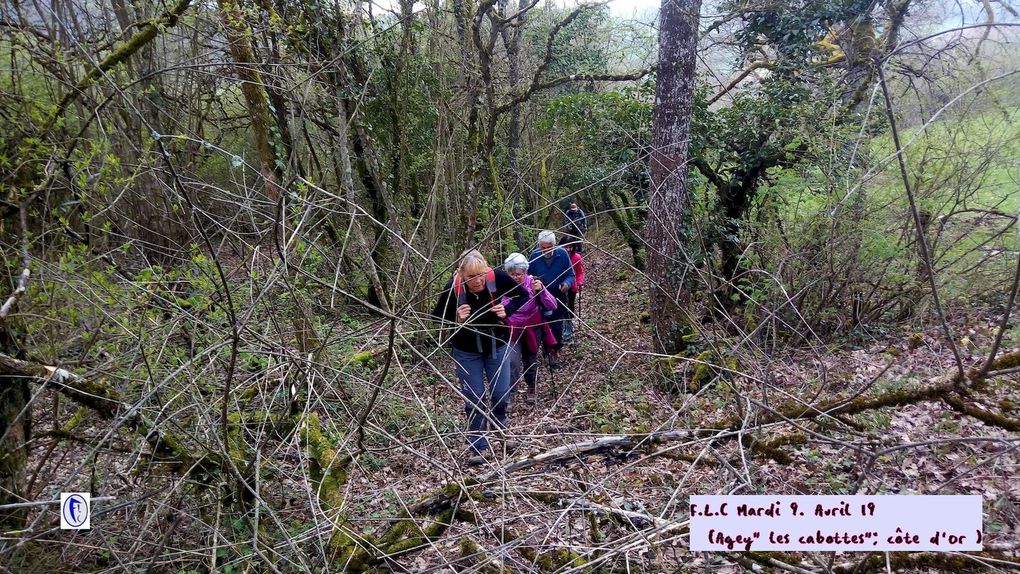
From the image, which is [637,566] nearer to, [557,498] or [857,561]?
[557,498]

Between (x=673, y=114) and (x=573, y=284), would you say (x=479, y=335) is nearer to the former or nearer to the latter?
(x=573, y=284)

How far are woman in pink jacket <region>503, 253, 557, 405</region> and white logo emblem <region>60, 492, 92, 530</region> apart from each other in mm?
2507

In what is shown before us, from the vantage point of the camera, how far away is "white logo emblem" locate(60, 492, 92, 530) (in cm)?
206

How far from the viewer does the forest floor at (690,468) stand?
206 centimetres

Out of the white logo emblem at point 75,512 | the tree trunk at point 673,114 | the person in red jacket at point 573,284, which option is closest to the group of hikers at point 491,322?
the person in red jacket at point 573,284

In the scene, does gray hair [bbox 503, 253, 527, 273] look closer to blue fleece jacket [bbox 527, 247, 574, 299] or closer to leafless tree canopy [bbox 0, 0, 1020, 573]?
leafless tree canopy [bbox 0, 0, 1020, 573]

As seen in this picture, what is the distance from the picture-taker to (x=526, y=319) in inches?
183

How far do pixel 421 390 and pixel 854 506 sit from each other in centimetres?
455

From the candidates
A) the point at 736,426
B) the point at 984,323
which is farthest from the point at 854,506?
the point at 984,323

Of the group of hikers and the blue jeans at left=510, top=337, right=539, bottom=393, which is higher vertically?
the group of hikers

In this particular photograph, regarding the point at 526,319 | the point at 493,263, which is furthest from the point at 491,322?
the point at 493,263

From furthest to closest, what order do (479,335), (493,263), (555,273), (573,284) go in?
(493,263) < (573,284) < (555,273) < (479,335)

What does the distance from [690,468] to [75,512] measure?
250 cm

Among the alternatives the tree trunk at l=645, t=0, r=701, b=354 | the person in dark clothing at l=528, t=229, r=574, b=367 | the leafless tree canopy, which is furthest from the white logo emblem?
the tree trunk at l=645, t=0, r=701, b=354
